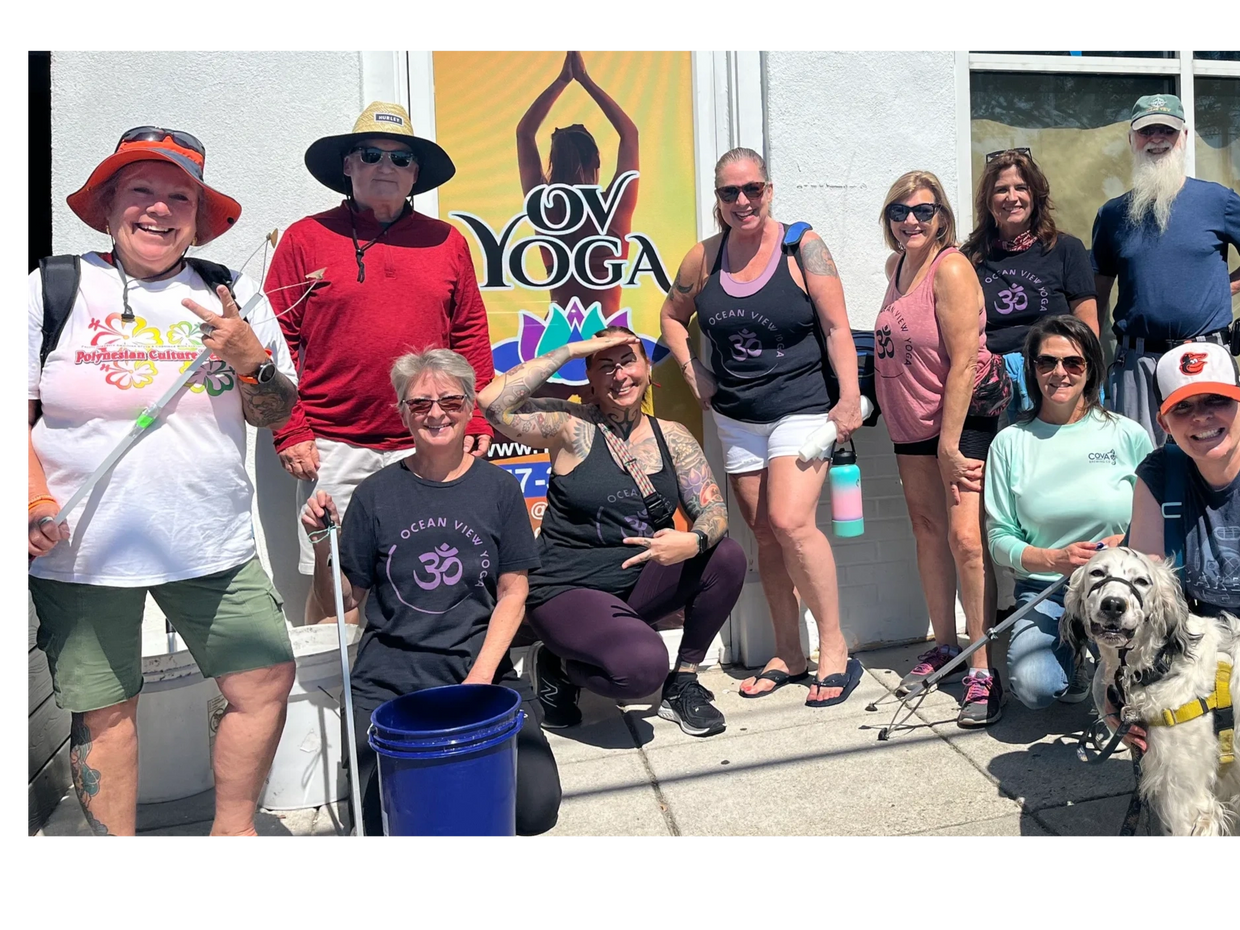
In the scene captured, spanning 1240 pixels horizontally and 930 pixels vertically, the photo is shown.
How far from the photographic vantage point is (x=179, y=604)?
8.87 ft

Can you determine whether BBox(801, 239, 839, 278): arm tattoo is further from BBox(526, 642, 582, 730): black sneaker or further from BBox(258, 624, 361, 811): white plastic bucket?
BBox(258, 624, 361, 811): white plastic bucket

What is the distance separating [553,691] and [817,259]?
212 centimetres

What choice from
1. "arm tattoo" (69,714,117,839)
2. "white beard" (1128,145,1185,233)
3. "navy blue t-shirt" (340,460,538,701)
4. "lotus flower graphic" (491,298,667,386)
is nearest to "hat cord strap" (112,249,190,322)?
"navy blue t-shirt" (340,460,538,701)

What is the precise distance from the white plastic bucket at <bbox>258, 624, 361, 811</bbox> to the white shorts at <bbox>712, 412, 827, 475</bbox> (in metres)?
1.88

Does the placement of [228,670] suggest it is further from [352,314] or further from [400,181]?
[400,181]

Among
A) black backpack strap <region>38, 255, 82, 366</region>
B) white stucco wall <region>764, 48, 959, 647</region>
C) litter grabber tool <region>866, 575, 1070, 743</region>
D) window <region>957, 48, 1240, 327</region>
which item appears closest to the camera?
black backpack strap <region>38, 255, 82, 366</region>

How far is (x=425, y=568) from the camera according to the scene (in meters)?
2.96

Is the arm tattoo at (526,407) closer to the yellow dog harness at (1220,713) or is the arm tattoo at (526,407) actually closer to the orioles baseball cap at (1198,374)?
the orioles baseball cap at (1198,374)

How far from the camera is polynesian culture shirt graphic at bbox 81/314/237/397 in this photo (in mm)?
2537

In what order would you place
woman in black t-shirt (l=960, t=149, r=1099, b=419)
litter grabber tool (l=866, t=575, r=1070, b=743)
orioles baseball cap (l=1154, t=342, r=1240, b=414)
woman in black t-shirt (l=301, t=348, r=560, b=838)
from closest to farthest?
1. orioles baseball cap (l=1154, t=342, r=1240, b=414)
2. woman in black t-shirt (l=301, t=348, r=560, b=838)
3. litter grabber tool (l=866, t=575, r=1070, b=743)
4. woman in black t-shirt (l=960, t=149, r=1099, b=419)

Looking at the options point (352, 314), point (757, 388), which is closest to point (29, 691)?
point (352, 314)

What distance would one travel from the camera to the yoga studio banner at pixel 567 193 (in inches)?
172

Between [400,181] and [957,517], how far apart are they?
8.62ft

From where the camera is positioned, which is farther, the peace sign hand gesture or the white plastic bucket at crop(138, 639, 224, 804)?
the white plastic bucket at crop(138, 639, 224, 804)
